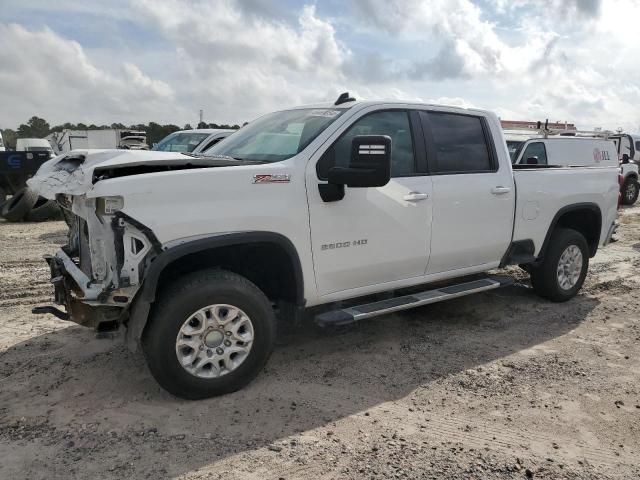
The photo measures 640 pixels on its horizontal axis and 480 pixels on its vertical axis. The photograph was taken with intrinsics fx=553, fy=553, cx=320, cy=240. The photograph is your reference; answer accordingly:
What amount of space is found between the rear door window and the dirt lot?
1.51 metres

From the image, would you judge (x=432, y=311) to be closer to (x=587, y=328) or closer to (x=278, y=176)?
(x=587, y=328)

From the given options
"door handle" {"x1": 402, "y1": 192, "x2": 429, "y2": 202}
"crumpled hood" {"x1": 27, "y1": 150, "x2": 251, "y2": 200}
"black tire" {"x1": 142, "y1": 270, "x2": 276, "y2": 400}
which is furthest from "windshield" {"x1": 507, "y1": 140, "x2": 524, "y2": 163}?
"black tire" {"x1": 142, "y1": 270, "x2": 276, "y2": 400}

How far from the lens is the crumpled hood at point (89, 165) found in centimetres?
327

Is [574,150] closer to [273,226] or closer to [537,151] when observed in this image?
[537,151]

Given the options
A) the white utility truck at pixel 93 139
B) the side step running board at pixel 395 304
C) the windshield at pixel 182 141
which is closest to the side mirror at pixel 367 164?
the side step running board at pixel 395 304

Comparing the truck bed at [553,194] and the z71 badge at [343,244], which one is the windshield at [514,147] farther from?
the z71 badge at [343,244]

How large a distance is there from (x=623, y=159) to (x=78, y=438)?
56.7 ft

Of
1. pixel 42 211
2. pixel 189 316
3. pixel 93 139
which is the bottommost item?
pixel 189 316

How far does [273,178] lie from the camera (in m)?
3.70

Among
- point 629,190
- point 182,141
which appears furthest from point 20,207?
point 629,190

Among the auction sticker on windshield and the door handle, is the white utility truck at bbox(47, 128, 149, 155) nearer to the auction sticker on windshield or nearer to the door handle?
the auction sticker on windshield

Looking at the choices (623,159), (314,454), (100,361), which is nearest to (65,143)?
(623,159)

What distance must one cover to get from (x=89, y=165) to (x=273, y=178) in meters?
1.14

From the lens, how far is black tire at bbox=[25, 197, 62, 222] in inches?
462
